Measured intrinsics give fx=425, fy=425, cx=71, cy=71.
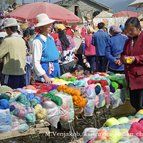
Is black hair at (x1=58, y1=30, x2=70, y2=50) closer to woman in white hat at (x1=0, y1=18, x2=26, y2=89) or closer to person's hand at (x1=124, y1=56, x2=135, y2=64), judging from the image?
woman in white hat at (x1=0, y1=18, x2=26, y2=89)

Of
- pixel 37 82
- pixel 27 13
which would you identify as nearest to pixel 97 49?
pixel 27 13

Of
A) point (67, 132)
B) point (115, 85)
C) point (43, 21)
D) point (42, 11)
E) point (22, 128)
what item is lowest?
point (67, 132)

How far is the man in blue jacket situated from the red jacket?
4806 millimetres

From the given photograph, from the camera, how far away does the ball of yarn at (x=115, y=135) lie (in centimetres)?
333

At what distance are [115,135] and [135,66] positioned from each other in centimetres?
224

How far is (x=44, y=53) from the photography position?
5508 mm

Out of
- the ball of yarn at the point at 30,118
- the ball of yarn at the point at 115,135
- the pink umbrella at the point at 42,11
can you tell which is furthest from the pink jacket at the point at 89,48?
the ball of yarn at the point at 115,135

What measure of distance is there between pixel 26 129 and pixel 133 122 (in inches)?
48.7

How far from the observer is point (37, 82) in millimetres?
5719

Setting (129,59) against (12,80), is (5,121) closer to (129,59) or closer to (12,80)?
(129,59)

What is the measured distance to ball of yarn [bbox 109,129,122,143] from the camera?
10.9 ft

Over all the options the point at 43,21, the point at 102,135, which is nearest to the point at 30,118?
the point at 102,135

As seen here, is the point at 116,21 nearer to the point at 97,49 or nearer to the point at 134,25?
the point at 97,49

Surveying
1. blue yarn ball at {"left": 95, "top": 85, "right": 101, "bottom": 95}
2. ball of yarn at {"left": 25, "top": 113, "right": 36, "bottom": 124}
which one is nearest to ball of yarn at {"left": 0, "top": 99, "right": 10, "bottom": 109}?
ball of yarn at {"left": 25, "top": 113, "right": 36, "bottom": 124}
